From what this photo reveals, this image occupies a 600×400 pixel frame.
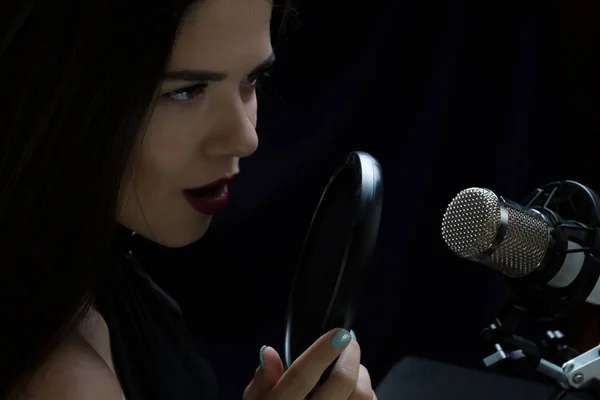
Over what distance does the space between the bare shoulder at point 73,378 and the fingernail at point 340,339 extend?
0.72 feet

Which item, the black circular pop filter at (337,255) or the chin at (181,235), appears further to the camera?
the chin at (181,235)

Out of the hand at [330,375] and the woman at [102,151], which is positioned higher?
the woman at [102,151]

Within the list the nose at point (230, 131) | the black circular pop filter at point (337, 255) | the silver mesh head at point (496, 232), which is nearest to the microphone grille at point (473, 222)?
the silver mesh head at point (496, 232)

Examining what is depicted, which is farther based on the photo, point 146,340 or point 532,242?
point 146,340

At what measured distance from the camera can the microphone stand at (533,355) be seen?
2.75ft

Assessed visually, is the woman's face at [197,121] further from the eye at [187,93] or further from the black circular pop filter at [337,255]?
the black circular pop filter at [337,255]

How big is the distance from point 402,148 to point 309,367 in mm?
877

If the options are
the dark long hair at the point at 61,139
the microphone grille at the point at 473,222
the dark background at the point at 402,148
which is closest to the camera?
the dark long hair at the point at 61,139

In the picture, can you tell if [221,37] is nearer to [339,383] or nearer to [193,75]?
[193,75]

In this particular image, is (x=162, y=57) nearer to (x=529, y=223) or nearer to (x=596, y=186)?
(x=529, y=223)

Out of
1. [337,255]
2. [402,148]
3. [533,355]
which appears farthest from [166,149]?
[402,148]

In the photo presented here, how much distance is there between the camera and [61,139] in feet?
2.10

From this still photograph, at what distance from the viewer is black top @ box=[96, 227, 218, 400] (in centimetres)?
90

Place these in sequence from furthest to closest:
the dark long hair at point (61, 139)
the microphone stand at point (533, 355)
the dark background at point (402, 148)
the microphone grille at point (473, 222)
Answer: the dark background at point (402, 148), the microphone stand at point (533, 355), the microphone grille at point (473, 222), the dark long hair at point (61, 139)
